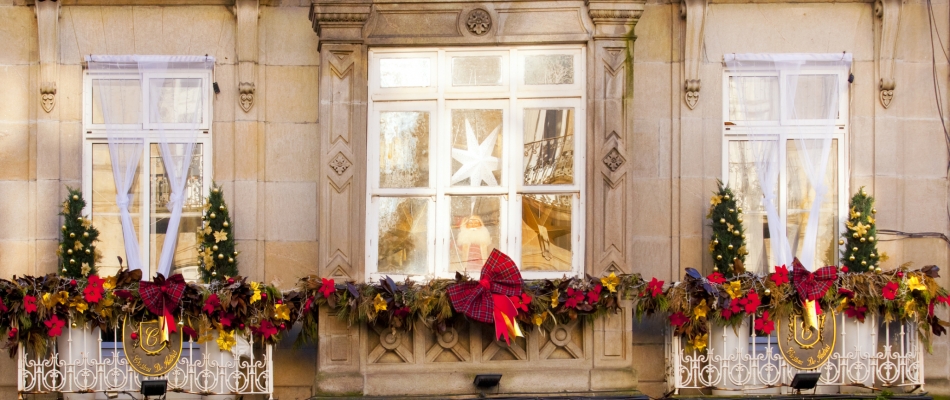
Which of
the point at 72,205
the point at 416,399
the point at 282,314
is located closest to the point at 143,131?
the point at 72,205

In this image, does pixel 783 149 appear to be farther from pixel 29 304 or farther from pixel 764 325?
pixel 29 304

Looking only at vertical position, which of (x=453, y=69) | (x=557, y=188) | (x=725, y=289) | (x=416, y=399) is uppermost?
(x=453, y=69)

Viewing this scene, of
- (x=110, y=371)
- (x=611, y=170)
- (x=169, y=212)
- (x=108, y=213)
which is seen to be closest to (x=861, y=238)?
(x=611, y=170)

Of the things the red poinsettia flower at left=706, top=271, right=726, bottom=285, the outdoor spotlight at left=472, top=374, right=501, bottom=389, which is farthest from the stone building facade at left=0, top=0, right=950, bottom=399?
the outdoor spotlight at left=472, top=374, right=501, bottom=389

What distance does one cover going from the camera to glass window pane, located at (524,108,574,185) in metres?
14.6

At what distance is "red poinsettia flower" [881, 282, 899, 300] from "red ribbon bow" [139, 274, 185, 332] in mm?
6507

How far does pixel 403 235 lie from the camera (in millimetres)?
14672

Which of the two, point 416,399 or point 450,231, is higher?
point 450,231

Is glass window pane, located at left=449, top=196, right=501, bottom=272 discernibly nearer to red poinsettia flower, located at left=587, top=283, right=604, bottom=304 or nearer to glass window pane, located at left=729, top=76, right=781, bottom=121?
red poinsettia flower, located at left=587, top=283, right=604, bottom=304

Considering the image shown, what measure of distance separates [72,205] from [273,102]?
2189mm

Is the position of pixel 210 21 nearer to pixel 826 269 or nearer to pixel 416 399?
pixel 416 399

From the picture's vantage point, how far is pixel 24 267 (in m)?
15.0

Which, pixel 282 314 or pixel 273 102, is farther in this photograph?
pixel 273 102

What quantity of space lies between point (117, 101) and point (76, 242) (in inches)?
58.4
